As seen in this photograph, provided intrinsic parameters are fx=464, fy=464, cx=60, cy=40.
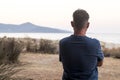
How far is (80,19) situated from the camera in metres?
4.71

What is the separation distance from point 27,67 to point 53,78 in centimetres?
203

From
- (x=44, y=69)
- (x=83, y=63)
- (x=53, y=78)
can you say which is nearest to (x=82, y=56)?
(x=83, y=63)

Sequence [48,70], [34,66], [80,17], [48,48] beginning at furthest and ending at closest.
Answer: [48,48] < [34,66] < [48,70] < [80,17]

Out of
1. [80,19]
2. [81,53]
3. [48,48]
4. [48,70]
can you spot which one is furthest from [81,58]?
[48,48]

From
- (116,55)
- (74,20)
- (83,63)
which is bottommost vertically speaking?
(116,55)

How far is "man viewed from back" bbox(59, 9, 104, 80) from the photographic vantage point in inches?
186

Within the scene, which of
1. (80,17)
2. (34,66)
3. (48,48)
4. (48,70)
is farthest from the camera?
(48,48)

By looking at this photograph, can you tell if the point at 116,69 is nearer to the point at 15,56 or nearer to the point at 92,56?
the point at 15,56

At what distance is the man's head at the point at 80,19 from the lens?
4703 millimetres

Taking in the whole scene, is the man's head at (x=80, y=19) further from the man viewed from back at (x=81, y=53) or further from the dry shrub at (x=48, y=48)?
the dry shrub at (x=48, y=48)

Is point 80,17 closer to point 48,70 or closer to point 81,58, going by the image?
point 81,58

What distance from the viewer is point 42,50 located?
62.0ft

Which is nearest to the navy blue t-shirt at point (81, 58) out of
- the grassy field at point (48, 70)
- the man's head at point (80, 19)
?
the man's head at point (80, 19)

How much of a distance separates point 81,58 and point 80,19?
40 cm
